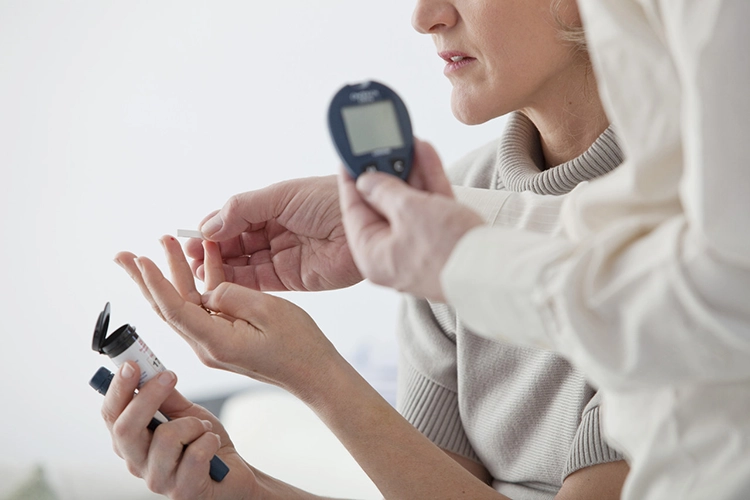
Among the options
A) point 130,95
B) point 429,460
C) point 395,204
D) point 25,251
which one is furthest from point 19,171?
point 395,204

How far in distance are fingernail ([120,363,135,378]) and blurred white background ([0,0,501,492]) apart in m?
1.26

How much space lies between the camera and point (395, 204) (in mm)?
650

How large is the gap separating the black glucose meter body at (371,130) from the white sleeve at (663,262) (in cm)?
18

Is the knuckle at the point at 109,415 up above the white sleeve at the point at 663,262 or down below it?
below

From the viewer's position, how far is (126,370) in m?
1.00

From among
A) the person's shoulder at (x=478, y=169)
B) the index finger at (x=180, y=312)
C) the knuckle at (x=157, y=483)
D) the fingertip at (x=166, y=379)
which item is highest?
the index finger at (x=180, y=312)

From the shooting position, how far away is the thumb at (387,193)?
2.11 feet

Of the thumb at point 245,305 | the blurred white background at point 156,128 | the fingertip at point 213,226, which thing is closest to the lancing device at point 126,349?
the thumb at point 245,305

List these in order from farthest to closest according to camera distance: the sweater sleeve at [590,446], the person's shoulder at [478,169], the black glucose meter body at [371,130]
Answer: the person's shoulder at [478,169] < the sweater sleeve at [590,446] < the black glucose meter body at [371,130]

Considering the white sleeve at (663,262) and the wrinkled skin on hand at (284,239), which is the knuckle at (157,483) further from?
the white sleeve at (663,262)

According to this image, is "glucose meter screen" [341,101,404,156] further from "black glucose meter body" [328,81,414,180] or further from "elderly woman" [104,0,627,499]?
"elderly woman" [104,0,627,499]

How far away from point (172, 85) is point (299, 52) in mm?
374

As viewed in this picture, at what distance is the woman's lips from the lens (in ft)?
4.27

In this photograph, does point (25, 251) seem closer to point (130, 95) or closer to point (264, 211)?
point (130, 95)
